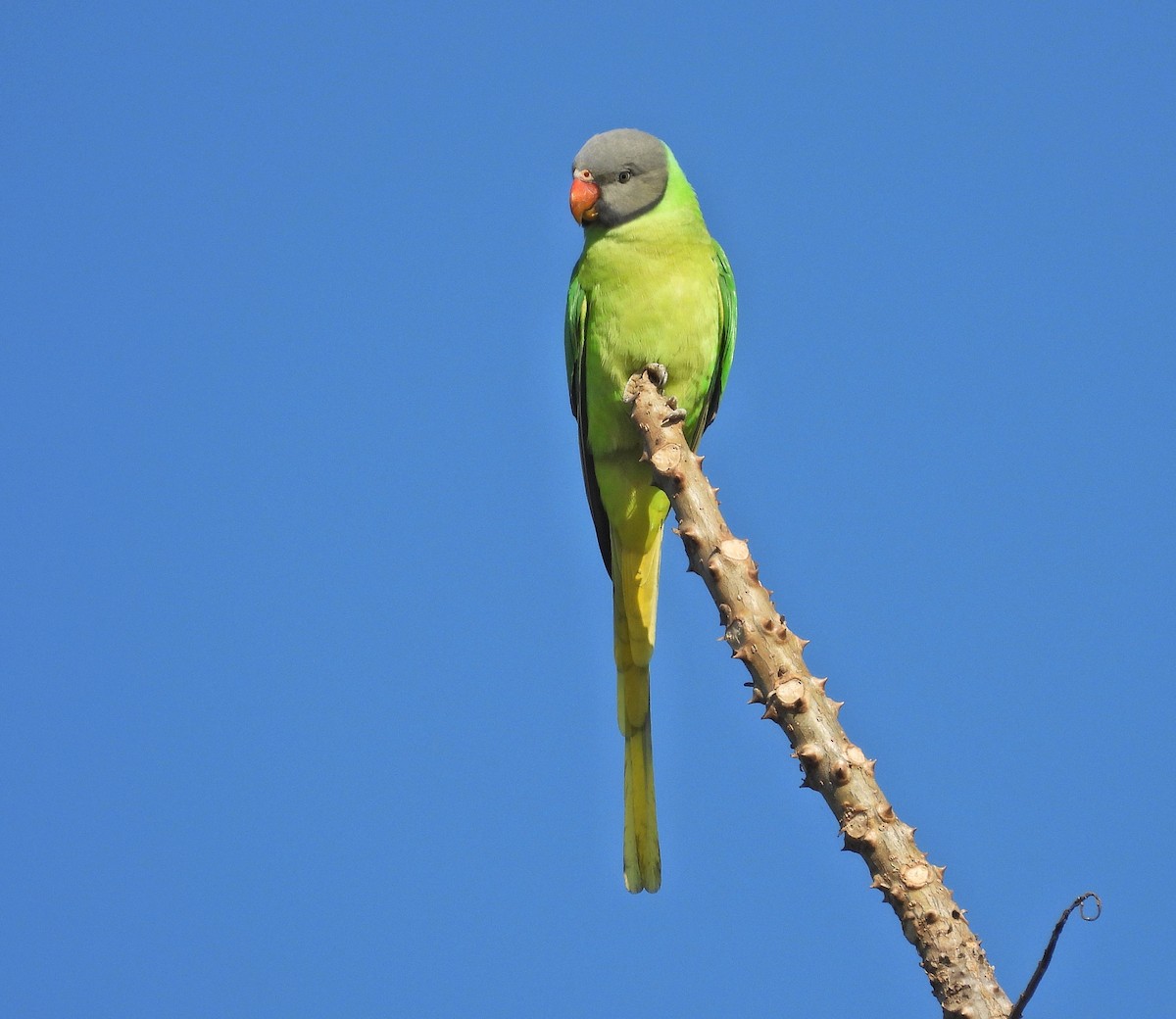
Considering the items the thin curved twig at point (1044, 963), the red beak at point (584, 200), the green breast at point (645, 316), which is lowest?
the thin curved twig at point (1044, 963)

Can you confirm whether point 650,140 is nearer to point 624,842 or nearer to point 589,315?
point 589,315

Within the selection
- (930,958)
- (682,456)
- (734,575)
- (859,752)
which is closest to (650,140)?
(682,456)

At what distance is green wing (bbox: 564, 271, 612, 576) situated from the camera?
6.10 metres

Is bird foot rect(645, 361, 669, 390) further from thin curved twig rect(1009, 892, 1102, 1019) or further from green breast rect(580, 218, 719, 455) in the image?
thin curved twig rect(1009, 892, 1102, 1019)

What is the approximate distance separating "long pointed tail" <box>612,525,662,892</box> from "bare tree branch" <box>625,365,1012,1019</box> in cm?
147

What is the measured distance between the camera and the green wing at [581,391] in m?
6.10

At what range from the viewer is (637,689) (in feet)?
18.4

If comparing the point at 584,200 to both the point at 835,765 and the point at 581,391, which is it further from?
the point at 835,765

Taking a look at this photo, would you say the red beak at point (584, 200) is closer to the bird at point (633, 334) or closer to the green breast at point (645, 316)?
the bird at point (633, 334)

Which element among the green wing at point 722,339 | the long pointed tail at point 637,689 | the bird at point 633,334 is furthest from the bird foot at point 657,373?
the long pointed tail at point 637,689

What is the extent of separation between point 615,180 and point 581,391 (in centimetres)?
113

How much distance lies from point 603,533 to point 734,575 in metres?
2.61

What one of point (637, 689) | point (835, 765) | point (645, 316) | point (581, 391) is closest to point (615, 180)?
point (645, 316)

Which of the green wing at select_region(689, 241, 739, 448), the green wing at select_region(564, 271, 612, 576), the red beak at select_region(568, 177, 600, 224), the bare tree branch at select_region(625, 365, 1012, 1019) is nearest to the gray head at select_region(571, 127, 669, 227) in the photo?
the red beak at select_region(568, 177, 600, 224)
